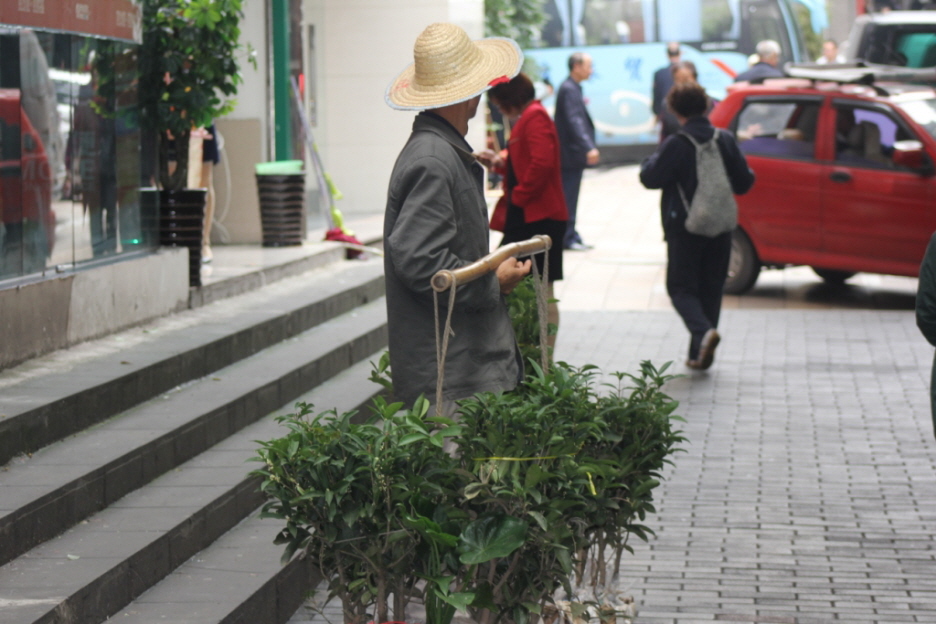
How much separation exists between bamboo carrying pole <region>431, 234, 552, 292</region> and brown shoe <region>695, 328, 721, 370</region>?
509 centimetres

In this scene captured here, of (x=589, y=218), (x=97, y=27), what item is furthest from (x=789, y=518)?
(x=589, y=218)

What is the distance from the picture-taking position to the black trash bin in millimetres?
10812

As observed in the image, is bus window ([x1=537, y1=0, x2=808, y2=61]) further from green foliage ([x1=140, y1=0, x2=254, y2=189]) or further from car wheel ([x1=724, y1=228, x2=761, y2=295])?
green foliage ([x1=140, y1=0, x2=254, y2=189])

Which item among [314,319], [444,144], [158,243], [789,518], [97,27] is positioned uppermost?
[97,27]

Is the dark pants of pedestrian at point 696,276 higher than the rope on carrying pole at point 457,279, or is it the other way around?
the rope on carrying pole at point 457,279

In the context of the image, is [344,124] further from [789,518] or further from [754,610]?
[754,610]

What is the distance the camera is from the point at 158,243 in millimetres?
8094

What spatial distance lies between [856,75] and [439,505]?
10.1m

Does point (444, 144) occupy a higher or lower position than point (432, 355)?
higher

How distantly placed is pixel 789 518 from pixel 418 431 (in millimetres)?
3277

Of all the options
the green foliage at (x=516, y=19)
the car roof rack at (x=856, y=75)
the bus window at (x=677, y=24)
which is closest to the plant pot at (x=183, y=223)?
the car roof rack at (x=856, y=75)

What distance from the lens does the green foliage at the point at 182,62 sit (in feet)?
26.6

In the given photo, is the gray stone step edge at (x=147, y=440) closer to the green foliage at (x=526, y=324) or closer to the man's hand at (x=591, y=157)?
the green foliage at (x=526, y=324)

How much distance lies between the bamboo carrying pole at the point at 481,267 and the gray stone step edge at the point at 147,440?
173 cm
